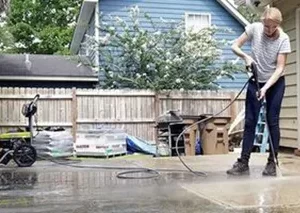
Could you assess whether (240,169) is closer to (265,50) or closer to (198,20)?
(265,50)

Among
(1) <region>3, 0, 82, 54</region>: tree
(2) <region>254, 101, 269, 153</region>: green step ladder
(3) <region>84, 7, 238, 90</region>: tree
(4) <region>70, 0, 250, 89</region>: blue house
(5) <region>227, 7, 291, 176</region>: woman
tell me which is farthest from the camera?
(1) <region>3, 0, 82, 54</region>: tree

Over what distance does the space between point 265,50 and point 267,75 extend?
0.27m

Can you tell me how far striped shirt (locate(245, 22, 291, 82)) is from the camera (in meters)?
5.00

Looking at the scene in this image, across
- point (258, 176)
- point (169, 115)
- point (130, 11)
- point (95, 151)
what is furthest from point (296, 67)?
point (130, 11)

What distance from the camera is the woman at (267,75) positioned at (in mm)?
4965

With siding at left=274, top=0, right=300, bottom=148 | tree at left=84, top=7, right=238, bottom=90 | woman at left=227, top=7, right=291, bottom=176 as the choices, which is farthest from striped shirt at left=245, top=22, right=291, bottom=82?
tree at left=84, top=7, right=238, bottom=90

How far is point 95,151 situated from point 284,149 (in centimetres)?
402

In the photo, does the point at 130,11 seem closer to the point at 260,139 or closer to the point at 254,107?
the point at 260,139

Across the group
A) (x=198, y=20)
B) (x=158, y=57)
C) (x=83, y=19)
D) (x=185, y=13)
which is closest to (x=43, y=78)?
(x=83, y=19)

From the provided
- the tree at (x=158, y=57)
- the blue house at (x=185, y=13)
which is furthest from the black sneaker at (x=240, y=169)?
the blue house at (x=185, y=13)

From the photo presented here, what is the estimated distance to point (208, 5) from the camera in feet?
56.1

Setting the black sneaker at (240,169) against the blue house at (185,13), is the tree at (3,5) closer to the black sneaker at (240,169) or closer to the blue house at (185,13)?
the blue house at (185,13)

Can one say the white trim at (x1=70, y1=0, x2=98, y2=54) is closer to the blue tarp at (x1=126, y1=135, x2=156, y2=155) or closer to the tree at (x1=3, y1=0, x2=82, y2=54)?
the tree at (x1=3, y1=0, x2=82, y2=54)

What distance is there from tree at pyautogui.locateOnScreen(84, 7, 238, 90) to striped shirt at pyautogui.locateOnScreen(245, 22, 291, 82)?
8181 millimetres
